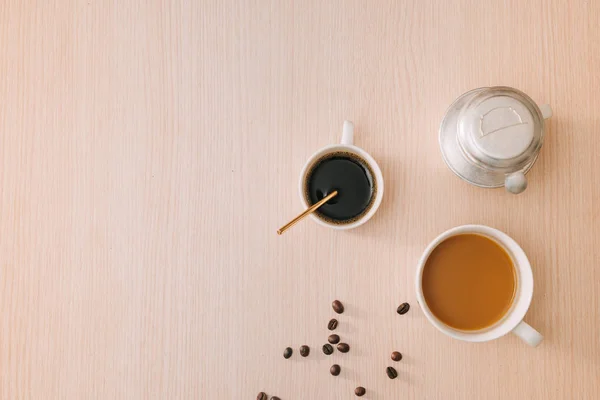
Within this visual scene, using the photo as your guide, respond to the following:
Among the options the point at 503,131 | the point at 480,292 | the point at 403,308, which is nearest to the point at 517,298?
the point at 480,292

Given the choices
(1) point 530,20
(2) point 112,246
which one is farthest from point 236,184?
(1) point 530,20

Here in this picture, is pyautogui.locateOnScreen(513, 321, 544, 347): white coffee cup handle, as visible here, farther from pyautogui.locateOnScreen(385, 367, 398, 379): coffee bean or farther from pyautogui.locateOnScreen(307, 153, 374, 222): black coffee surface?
pyautogui.locateOnScreen(307, 153, 374, 222): black coffee surface

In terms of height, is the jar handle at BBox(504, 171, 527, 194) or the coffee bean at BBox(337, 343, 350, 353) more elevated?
the jar handle at BBox(504, 171, 527, 194)

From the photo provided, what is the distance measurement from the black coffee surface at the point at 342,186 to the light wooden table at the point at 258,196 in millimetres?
50

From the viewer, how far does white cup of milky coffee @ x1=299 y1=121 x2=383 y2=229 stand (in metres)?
0.83

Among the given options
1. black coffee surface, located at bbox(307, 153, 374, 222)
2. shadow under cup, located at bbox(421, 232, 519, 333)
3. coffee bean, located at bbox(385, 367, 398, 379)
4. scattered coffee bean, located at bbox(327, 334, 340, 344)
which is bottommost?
coffee bean, located at bbox(385, 367, 398, 379)

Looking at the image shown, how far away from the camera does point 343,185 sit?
2.77ft

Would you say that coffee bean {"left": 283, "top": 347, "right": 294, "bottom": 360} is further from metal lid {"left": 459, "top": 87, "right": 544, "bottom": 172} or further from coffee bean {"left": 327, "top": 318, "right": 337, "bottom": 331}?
metal lid {"left": 459, "top": 87, "right": 544, "bottom": 172}

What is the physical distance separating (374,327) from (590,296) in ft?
1.31

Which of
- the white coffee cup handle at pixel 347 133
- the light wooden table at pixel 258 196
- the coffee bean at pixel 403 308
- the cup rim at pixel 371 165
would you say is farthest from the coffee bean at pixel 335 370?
the white coffee cup handle at pixel 347 133

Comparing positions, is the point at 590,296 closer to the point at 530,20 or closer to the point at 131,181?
the point at 530,20

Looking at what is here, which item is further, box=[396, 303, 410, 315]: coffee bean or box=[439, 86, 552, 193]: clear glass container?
box=[396, 303, 410, 315]: coffee bean

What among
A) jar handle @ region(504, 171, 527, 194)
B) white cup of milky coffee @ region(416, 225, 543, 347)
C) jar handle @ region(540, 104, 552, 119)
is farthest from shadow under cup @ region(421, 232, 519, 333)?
jar handle @ region(540, 104, 552, 119)

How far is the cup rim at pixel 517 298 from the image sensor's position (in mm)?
805
